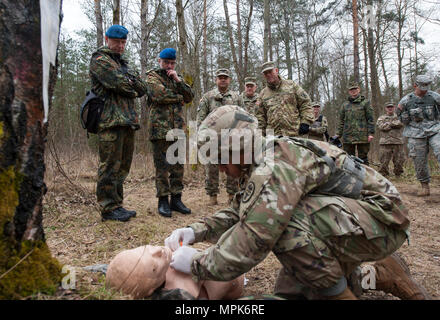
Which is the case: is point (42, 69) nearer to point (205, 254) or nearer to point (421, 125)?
point (205, 254)

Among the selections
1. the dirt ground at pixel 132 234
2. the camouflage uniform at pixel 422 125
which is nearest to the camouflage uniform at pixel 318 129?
the camouflage uniform at pixel 422 125

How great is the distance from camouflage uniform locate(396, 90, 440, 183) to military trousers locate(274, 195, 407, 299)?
4574 millimetres

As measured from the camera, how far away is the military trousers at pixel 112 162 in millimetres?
3453

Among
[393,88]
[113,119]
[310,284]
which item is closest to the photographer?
[310,284]

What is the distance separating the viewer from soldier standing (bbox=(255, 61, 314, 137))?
4770mm

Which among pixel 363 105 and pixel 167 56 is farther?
pixel 363 105

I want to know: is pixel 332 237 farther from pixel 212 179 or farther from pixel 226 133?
pixel 212 179

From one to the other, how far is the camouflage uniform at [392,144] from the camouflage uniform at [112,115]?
696 cm

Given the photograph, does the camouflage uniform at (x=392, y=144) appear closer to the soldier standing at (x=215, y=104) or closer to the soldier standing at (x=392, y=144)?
the soldier standing at (x=392, y=144)

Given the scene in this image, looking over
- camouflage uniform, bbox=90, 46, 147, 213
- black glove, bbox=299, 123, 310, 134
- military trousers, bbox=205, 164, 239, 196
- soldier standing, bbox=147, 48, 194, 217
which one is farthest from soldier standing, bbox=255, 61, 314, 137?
camouflage uniform, bbox=90, 46, 147, 213

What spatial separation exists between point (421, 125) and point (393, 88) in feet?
50.3

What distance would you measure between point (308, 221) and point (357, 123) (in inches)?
239

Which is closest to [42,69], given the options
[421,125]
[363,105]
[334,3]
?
[421,125]
